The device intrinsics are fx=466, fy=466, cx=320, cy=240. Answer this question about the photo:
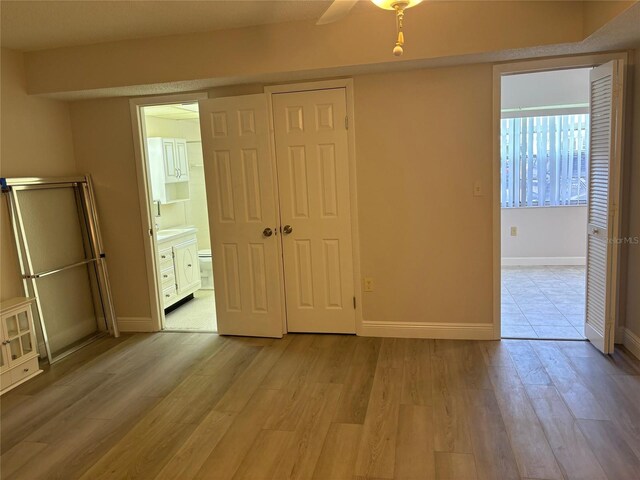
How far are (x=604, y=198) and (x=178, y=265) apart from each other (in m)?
Result: 4.07

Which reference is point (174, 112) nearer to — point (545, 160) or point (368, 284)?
point (368, 284)

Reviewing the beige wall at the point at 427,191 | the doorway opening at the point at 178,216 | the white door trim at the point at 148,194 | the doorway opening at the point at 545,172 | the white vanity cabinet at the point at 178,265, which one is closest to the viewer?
the beige wall at the point at 427,191

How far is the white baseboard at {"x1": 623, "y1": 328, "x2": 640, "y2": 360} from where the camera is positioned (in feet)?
10.9

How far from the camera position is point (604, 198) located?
3342mm

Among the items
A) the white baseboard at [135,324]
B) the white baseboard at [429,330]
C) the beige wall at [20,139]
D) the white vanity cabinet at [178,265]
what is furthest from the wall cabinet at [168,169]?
the white baseboard at [429,330]

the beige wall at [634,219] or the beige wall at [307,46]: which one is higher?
the beige wall at [307,46]

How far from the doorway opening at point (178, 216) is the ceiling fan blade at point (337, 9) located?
7.69 ft

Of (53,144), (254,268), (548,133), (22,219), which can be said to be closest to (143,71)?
(53,144)

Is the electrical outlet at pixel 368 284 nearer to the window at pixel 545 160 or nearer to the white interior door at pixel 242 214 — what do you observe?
the white interior door at pixel 242 214

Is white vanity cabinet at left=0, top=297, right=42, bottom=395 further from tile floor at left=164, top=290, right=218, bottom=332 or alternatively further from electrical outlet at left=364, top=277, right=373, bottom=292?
electrical outlet at left=364, top=277, right=373, bottom=292

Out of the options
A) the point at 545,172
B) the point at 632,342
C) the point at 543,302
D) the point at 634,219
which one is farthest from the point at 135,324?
the point at 545,172

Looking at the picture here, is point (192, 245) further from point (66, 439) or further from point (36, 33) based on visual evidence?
point (66, 439)

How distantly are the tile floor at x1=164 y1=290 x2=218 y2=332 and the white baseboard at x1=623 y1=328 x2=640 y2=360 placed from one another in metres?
3.40

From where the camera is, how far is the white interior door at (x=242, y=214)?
389 cm
